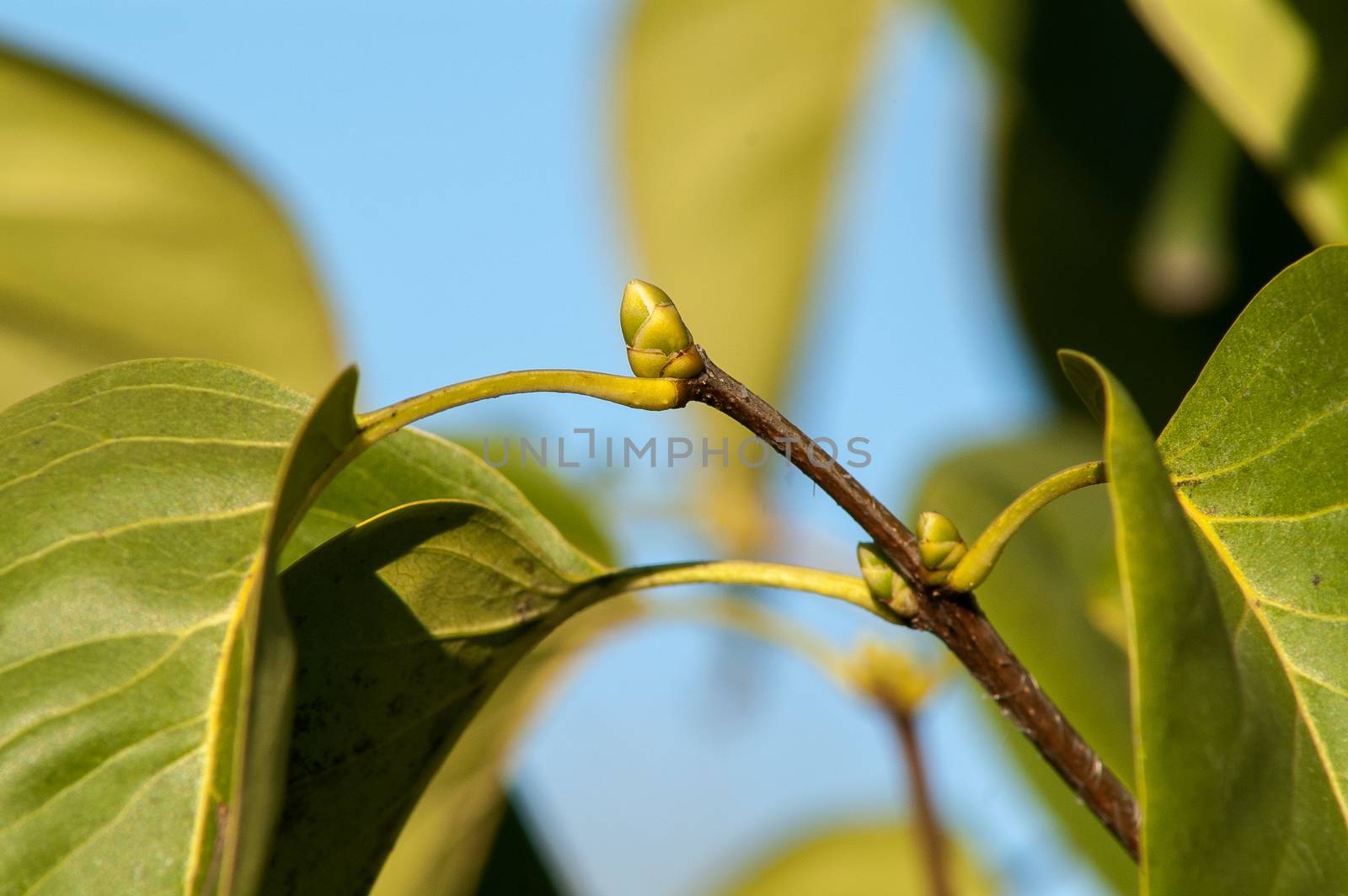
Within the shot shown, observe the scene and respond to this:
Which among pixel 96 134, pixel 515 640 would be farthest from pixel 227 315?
pixel 515 640

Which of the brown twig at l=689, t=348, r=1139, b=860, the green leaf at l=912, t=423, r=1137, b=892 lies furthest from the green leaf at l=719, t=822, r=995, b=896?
the brown twig at l=689, t=348, r=1139, b=860

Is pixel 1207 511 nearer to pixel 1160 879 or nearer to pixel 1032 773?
pixel 1160 879

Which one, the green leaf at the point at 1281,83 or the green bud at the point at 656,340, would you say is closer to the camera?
the green bud at the point at 656,340

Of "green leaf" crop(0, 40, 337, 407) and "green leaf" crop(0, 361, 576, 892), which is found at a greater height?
"green leaf" crop(0, 40, 337, 407)

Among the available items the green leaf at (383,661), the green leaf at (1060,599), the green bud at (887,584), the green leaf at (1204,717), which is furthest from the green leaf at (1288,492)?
the green leaf at (1060,599)

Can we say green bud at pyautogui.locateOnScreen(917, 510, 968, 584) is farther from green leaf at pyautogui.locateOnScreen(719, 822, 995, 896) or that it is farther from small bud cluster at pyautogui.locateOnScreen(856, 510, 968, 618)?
green leaf at pyautogui.locateOnScreen(719, 822, 995, 896)

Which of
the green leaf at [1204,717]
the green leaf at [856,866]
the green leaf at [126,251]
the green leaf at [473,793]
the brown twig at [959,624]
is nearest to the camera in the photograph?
the green leaf at [1204,717]

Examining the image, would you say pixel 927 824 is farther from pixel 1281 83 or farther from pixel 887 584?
pixel 1281 83

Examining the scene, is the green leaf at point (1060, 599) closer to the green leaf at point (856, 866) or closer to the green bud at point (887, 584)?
the green bud at point (887, 584)
